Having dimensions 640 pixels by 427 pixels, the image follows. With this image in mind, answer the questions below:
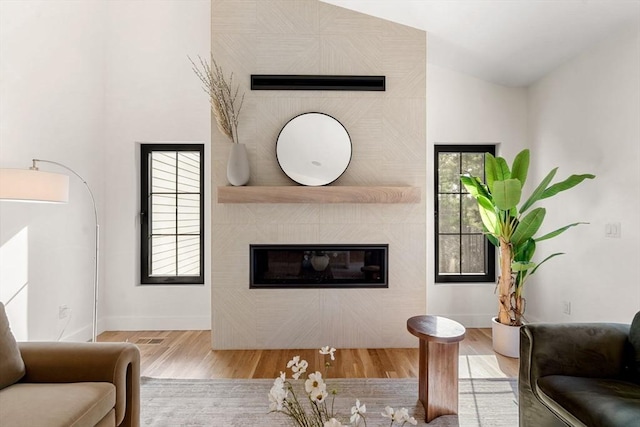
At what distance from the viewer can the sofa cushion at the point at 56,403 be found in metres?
1.39

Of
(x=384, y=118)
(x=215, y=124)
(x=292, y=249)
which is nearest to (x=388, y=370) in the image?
(x=292, y=249)

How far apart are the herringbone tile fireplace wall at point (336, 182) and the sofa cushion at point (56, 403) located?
1.65 m

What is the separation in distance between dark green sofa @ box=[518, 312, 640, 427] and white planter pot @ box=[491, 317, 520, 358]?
53.8 inches

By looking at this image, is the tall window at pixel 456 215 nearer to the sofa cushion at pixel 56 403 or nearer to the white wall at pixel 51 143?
the sofa cushion at pixel 56 403

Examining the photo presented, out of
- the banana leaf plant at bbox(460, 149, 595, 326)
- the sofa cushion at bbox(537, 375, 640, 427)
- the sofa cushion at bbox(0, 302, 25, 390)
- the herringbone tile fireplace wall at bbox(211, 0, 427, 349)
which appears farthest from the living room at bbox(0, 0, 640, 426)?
the sofa cushion at bbox(537, 375, 640, 427)

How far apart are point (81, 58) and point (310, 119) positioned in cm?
225

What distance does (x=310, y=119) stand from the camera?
3268 millimetres

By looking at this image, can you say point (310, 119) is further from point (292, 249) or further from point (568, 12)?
point (568, 12)

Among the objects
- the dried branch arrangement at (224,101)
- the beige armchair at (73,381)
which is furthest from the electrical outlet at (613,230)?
the beige armchair at (73,381)

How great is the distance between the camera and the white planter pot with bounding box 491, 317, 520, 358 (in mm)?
3139

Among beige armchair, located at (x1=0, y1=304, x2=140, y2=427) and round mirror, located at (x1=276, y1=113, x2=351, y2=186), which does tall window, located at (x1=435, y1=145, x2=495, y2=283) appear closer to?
round mirror, located at (x1=276, y1=113, x2=351, y2=186)

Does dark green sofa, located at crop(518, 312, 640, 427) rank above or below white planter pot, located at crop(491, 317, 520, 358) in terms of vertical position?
above

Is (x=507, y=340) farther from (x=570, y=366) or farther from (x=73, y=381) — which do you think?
(x=73, y=381)

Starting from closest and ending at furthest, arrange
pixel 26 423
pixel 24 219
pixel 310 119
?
pixel 26 423 → pixel 24 219 → pixel 310 119
